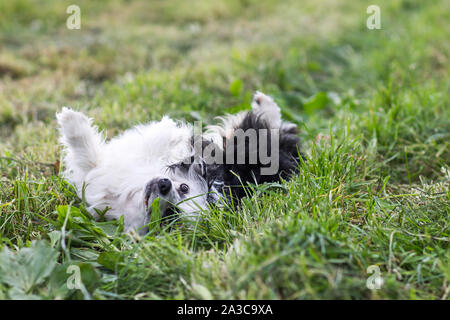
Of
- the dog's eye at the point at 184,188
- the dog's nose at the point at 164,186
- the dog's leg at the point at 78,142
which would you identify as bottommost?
the dog's eye at the point at 184,188

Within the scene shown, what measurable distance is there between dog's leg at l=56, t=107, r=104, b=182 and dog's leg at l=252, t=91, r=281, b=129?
1.26 metres

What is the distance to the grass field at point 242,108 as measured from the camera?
5.80 ft

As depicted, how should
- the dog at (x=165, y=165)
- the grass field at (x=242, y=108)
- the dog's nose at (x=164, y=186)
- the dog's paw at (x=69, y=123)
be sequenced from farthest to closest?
the dog's paw at (x=69, y=123)
the dog at (x=165, y=165)
the dog's nose at (x=164, y=186)
the grass field at (x=242, y=108)

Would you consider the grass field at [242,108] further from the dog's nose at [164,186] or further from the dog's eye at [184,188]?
the dog's eye at [184,188]

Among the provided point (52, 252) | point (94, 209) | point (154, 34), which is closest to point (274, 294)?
point (52, 252)

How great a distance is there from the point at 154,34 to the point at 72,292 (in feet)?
19.1

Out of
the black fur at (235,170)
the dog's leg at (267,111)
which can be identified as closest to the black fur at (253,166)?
the black fur at (235,170)

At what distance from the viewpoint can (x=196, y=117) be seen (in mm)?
3578

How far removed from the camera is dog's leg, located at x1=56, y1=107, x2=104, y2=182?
8.75 ft

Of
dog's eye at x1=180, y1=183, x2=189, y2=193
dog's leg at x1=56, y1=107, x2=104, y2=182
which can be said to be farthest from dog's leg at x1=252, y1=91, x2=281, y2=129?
dog's leg at x1=56, y1=107, x2=104, y2=182

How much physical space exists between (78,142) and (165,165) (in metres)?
0.59

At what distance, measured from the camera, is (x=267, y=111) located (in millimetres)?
3271

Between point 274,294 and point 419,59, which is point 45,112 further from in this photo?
point 419,59

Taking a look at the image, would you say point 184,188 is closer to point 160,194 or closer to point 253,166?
point 160,194
